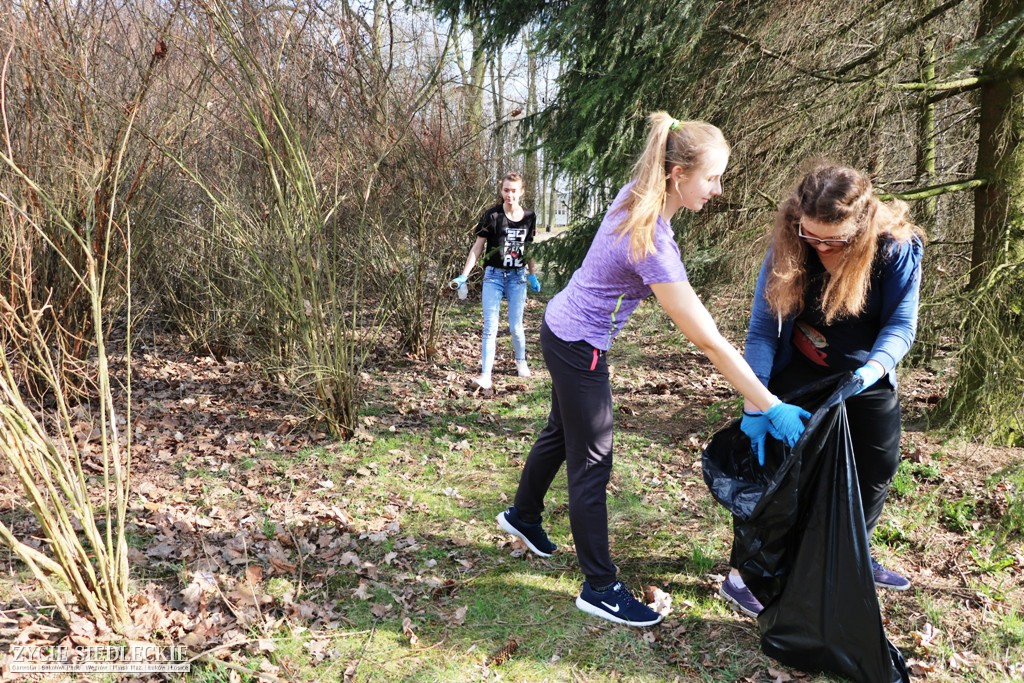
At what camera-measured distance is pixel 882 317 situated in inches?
98.6

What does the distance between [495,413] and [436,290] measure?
2.22 m

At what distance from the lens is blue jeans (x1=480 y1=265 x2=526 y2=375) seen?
591cm

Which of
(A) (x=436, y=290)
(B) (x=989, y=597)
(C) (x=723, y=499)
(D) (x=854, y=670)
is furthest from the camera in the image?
(A) (x=436, y=290)

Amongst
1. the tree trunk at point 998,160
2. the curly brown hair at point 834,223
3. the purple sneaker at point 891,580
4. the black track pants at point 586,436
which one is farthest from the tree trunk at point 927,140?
the black track pants at point 586,436

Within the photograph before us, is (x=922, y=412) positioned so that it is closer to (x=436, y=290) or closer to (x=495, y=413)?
(x=495, y=413)

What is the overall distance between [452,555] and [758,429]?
61.6 inches

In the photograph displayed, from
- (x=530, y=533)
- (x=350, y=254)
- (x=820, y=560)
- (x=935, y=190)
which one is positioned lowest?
(x=530, y=533)

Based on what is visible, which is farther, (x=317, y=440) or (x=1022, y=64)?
(x=317, y=440)

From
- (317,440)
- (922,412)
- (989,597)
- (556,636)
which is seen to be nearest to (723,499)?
(556,636)

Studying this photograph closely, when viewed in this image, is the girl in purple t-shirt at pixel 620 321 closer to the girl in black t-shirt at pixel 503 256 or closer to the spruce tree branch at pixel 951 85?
the spruce tree branch at pixel 951 85

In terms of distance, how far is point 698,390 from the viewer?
6102 millimetres

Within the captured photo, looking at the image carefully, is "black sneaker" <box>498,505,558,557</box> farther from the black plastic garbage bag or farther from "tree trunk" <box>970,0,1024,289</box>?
"tree trunk" <box>970,0,1024,289</box>

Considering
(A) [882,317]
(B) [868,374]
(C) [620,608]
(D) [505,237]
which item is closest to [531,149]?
(D) [505,237]

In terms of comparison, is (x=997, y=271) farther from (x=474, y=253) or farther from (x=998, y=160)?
(x=474, y=253)
